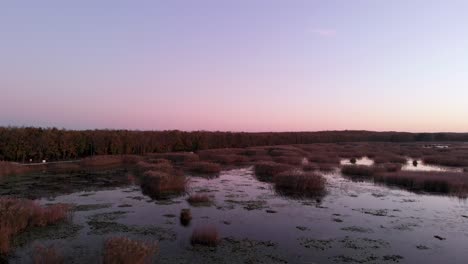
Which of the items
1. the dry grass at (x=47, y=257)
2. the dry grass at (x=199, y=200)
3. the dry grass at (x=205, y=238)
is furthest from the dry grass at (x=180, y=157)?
the dry grass at (x=47, y=257)

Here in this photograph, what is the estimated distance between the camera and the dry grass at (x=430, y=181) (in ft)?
86.1

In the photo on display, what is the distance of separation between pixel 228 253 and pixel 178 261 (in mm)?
1780

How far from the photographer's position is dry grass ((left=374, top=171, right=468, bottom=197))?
2625 cm

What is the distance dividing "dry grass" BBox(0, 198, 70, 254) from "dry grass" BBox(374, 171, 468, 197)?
2279 cm

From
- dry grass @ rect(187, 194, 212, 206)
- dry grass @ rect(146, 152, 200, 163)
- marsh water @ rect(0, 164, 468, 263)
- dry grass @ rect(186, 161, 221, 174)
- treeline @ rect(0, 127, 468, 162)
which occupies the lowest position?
marsh water @ rect(0, 164, 468, 263)

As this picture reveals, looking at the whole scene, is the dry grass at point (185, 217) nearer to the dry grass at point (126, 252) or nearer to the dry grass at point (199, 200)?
the dry grass at point (199, 200)

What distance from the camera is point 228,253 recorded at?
509 inches

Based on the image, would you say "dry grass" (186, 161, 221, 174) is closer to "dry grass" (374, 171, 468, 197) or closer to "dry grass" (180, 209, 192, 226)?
"dry grass" (374, 171, 468, 197)

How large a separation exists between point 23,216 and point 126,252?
7044mm

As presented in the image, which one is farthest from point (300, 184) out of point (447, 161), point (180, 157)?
point (447, 161)

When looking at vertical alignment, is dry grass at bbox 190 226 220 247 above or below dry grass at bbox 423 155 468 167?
→ below

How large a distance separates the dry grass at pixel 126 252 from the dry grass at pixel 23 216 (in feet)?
14.1

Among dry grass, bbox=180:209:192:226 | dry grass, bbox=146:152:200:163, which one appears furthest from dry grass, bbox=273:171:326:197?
dry grass, bbox=146:152:200:163

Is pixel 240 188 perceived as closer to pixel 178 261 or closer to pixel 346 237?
pixel 346 237
